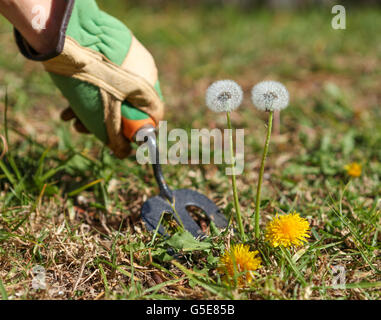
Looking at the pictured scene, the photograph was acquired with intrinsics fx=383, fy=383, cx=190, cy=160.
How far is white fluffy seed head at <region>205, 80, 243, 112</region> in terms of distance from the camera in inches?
48.4

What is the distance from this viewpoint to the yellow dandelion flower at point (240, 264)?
1.20 metres

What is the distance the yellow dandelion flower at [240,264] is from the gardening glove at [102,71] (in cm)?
58

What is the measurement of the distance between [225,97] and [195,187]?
690 mm

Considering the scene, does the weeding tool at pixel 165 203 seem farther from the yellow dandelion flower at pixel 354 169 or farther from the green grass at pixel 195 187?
the yellow dandelion flower at pixel 354 169

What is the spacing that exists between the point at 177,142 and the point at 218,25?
2.74 metres

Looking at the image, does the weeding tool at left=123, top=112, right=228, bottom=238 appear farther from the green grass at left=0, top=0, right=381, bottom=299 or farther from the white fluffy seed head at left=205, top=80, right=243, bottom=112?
the white fluffy seed head at left=205, top=80, right=243, bottom=112

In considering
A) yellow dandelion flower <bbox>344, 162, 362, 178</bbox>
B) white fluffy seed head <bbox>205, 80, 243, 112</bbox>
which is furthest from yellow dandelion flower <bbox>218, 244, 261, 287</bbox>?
yellow dandelion flower <bbox>344, 162, 362, 178</bbox>

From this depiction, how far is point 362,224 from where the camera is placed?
154 cm

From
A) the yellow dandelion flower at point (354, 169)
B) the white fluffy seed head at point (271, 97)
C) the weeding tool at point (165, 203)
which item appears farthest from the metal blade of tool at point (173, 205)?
the yellow dandelion flower at point (354, 169)

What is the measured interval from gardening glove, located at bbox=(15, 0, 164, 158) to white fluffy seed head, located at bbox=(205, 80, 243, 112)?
10.9 inches

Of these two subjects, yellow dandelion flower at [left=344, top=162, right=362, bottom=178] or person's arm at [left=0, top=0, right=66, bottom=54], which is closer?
person's arm at [left=0, top=0, right=66, bottom=54]
